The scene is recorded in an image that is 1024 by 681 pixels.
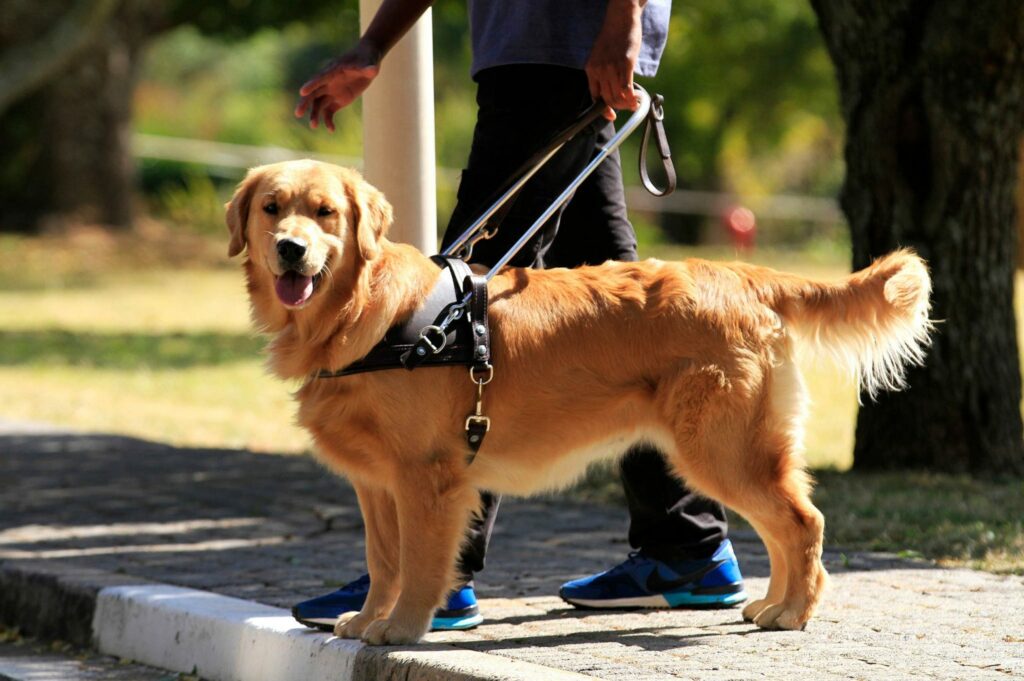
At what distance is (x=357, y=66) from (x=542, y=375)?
109cm

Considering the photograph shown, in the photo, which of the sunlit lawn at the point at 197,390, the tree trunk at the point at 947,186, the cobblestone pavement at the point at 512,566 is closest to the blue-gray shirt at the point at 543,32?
the sunlit lawn at the point at 197,390

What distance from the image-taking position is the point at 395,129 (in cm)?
497

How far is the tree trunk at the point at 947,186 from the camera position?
6.57 meters

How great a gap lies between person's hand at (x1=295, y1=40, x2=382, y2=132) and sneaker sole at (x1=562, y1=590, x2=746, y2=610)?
1712 millimetres

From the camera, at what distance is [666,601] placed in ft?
14.9

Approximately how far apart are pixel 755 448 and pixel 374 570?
Result: 1.17m

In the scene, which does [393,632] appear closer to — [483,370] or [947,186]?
[483,370]

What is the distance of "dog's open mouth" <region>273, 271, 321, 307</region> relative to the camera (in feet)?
12.7

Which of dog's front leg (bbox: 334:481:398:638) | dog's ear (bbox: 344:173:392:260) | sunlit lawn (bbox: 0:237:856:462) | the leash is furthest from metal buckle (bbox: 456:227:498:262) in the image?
sunlit lawn (bbox: 0:237:856:462)

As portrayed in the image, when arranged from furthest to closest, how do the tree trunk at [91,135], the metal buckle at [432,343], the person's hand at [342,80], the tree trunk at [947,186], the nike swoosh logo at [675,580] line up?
the tree trunk at [91,135] → the tree trunk at [947,186] → the nike swoosh logo at [675,580] → the person's hand at [342,80] → the metal buckle at [432,343]

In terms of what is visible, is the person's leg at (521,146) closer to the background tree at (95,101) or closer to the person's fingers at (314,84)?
the person's fingers at (314,84)

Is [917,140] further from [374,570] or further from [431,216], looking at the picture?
[374,570]

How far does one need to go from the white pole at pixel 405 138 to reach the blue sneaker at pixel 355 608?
1.27 m

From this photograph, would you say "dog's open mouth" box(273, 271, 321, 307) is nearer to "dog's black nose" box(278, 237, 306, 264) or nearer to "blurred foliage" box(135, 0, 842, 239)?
"dog's black nose" box(278, 237, 306, 264)
